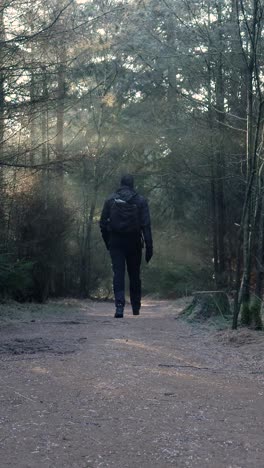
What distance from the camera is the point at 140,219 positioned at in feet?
28.8

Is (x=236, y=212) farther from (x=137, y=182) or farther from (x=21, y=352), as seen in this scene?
(x=21, y=352)

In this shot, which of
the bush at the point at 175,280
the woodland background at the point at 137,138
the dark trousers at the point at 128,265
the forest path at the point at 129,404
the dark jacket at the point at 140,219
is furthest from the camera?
the bush at the point at 175,280

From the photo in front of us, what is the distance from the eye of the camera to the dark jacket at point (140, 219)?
8.69 meters

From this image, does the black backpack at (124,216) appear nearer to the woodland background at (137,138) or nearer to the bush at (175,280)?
the woodland background at (137,138)

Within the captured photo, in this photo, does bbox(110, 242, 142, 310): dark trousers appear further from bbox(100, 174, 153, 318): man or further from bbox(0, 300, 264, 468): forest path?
bbox(0, 300, 264, 468): forest path

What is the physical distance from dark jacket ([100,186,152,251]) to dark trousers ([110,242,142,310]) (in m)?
0.13

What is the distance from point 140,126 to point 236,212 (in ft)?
23.1

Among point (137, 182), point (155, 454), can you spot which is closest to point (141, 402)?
point (155, 454)

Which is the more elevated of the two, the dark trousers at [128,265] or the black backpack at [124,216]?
the black backpack at [124,216]

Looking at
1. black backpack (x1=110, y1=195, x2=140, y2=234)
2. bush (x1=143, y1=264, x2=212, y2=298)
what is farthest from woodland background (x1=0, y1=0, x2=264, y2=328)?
black backpack (x1=110, y1=195, x2=140, y2=234)

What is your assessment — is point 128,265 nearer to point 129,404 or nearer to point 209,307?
point 129,404

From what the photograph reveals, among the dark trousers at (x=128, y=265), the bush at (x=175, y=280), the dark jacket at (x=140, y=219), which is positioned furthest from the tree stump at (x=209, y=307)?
the bush at (x=175, y=280)

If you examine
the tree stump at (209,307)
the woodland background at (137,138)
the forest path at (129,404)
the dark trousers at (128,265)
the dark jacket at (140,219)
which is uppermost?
the woodland background at (137,138)

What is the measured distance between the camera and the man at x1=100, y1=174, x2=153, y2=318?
28.6 feet
